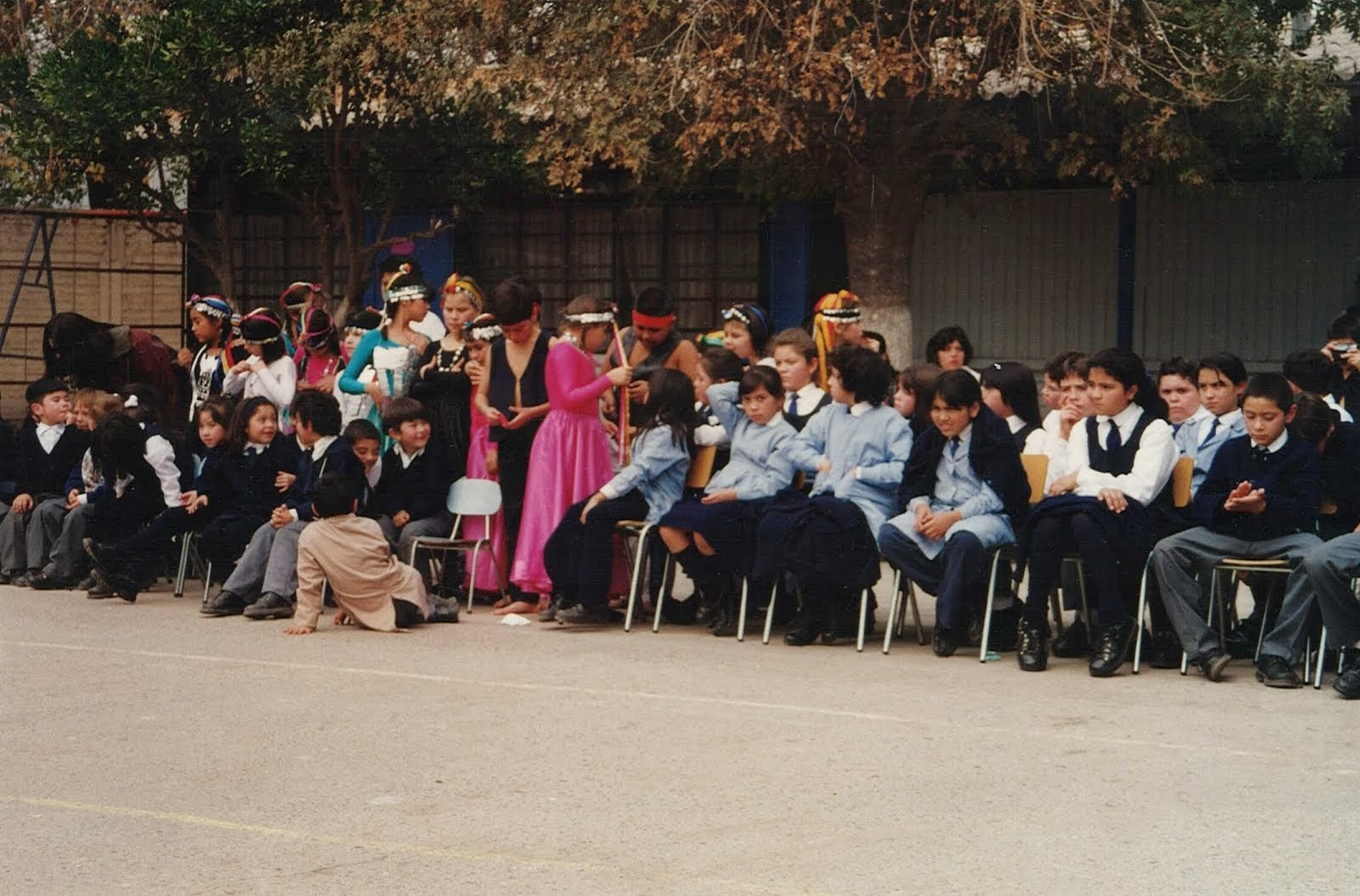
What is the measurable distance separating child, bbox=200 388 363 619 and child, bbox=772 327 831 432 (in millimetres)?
2376

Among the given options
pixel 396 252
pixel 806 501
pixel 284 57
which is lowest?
pixel 806 501

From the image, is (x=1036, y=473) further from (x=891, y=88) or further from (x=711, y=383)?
(x=891, y=88)

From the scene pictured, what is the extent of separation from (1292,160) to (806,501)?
32.2 feet

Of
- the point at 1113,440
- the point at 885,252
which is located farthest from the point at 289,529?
the point at 885,252

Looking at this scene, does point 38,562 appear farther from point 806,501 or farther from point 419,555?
point 806,501

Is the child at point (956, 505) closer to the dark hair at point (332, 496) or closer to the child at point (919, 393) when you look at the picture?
the child at point (919, 393)

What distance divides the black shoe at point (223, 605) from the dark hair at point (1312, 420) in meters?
5.64

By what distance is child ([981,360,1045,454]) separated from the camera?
10305 mm

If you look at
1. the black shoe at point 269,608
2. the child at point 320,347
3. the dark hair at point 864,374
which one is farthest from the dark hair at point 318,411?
the dark hair at point 864,374

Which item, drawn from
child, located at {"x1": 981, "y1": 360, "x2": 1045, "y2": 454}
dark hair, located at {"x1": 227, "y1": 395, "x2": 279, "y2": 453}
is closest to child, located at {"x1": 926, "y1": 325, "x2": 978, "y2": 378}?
child, located at {"x1": 981, "y1": 360, "x2": 1045, "y2": 454}

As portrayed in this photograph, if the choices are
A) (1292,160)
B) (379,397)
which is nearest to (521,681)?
(379,397)

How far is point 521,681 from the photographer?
8.90 meters

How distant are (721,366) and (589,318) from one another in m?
0.84

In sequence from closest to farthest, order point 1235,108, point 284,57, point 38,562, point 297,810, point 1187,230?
1. point 297,810
2. point 38,562
3. point 1235,108
4. point 284,57
5. point 1187,230
